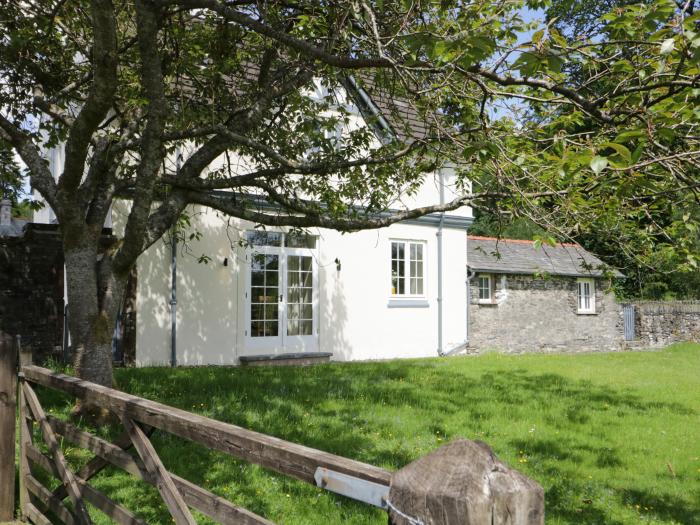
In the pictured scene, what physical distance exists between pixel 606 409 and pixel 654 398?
1.72m

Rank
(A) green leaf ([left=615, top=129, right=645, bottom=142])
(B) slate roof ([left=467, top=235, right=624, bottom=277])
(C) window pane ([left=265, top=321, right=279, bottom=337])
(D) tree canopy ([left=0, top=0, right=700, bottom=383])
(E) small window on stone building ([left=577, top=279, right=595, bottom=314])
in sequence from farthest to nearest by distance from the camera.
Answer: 1. (E) small window on stone building ([left=577, top=279, right=595, bottom=314])
2. (B) slate roof ([left=467, top=235, right=624, bottom=277])
3. (C) window pane ([left=265, top=321, right=279, bottom=337])
4. (D) tree canopy ([left=0, top=0, right=700, bottom=383])
5. (A) green leaf ([left=615, top=129, right=645, bottom=142])

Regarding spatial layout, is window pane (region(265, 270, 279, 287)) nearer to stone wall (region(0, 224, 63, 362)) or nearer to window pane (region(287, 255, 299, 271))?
window pane (region(287, 255, 299, 271))

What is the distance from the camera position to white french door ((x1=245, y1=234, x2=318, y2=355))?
13.7 metres

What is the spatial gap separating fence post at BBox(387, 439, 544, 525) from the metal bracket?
127mm

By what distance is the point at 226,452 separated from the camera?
7.86ft

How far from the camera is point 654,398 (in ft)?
32.3

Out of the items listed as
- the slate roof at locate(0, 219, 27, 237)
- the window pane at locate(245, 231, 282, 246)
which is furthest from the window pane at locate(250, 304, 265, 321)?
the slate roof at locate(0, 219, 27, 237)

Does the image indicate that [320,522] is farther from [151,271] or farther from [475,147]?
[151,271]

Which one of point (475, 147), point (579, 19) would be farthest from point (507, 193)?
point (579, 19)

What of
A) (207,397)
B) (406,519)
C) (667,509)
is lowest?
(667,509)

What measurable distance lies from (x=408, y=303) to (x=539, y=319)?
19.8ft

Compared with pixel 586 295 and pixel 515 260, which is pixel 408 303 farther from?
pixel 586 295

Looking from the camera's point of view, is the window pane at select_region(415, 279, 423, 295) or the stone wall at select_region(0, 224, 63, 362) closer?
the stone wall at select_region(0, 224, 63, 362)

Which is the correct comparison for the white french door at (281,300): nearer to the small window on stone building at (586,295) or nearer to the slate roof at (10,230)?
the slate roof at (10,230)
